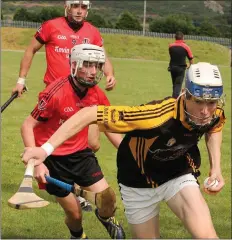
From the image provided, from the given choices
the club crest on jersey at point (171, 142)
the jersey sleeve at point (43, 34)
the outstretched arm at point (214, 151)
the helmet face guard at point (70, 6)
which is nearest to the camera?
the club crest on jersey at point (171, 142)

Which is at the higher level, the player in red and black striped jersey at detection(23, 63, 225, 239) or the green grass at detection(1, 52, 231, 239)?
the player in red and black striped jersey at detection(23, 63, 225, 239)

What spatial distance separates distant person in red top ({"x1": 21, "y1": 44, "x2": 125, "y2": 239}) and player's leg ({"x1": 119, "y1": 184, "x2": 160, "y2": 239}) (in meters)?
0.43

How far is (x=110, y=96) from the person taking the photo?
68.1 feet

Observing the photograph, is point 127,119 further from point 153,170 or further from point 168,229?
point 168,229

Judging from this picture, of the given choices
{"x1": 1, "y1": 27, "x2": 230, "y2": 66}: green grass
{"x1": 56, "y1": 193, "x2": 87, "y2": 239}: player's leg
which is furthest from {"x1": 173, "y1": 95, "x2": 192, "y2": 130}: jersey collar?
{"x1": 1, "y1": 27, "x2": 230, "y2": 66}: green grass

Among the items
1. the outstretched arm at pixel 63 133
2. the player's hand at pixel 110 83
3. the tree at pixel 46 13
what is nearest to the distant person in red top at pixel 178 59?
the player's hand at pixel 110 83

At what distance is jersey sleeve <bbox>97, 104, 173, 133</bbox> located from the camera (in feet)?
15.6

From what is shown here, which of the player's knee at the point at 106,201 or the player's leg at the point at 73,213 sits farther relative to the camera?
the player's leg at the point at 73,213

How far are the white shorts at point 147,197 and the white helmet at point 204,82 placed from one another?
0.79 m

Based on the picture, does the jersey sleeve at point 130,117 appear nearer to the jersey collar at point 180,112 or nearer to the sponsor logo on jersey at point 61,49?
the jersey collar at point 180,112

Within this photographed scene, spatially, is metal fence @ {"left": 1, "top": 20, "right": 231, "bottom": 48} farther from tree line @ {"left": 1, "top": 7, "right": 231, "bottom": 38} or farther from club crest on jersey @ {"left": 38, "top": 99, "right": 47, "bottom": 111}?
club crest on jersey @ {"left": 38, "top": 99, "right": 47, "bottom": 111}

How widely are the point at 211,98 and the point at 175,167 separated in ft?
2.63

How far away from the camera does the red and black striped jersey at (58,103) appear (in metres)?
6.16

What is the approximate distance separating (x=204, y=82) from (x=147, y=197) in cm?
115
